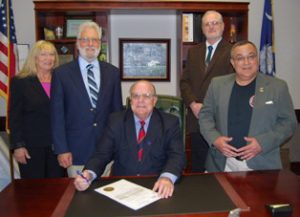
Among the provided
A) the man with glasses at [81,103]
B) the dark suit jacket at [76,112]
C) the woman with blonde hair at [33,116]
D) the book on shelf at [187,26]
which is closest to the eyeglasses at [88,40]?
the man with glasses at [81,103]

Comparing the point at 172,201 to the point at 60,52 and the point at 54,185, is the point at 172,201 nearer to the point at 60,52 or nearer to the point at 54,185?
the point at 54,185

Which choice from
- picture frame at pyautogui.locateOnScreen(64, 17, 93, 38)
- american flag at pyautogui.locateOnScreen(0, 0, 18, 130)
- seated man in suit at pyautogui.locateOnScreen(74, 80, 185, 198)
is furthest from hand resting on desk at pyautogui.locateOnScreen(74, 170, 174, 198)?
picture frame at pyautogui.locateOnScreen(64, 17, 93, 38)

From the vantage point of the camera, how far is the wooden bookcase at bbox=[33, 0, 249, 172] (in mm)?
3582

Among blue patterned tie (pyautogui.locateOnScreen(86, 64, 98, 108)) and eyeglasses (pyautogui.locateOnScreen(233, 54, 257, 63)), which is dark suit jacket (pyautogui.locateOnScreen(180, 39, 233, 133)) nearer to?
eyeglasses (pyautogui.locateOnScreen(233, 54, 257, 63))

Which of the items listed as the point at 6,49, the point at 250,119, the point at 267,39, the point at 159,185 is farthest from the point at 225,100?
the point at 6,49

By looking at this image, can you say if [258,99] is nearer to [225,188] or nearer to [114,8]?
[225,188]

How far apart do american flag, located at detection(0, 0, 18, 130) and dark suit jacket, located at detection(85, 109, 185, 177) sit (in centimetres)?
202

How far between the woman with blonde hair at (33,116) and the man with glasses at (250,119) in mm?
1185

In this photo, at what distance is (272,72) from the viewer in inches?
153

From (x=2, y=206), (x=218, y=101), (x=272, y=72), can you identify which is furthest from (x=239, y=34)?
(x=2, y=206)

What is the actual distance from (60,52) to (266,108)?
2.61 meters

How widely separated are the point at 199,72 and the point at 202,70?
0.03 m

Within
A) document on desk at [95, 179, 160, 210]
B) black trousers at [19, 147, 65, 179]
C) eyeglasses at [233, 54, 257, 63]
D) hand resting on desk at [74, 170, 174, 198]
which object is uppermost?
eyeglasses at [233, 54, 257, 63]

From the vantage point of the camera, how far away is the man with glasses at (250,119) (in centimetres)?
211
